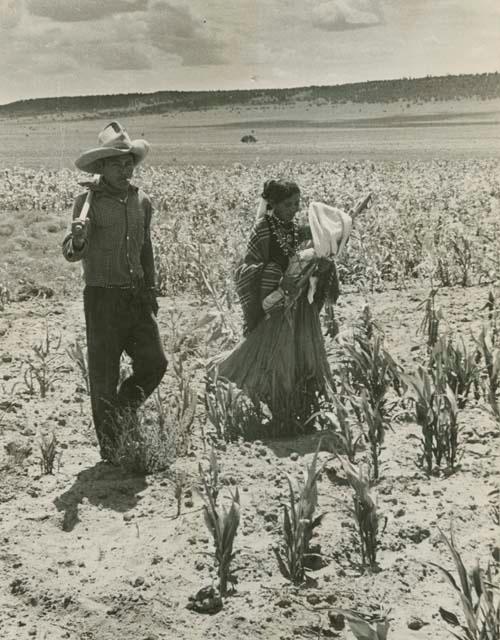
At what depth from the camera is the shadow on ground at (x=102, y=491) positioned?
3566mm

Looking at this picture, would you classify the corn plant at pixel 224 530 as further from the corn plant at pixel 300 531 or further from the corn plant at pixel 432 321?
the corn plant at pixel 432 321

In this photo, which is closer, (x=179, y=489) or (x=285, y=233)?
(x=179, y=489)

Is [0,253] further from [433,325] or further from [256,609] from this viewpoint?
[256,609]

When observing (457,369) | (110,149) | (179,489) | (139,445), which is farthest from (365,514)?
(110,149)

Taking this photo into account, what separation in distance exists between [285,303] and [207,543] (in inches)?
53.5

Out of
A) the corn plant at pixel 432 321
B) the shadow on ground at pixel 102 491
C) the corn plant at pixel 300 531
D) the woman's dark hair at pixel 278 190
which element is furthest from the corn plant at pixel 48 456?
the corn plant at pixel 432 321

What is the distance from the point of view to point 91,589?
296 cm

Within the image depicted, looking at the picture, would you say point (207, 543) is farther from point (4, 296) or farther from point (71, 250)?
point (4, 296)

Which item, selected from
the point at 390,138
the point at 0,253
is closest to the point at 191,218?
the point at 0,253

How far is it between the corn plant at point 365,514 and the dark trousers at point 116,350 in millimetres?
1389

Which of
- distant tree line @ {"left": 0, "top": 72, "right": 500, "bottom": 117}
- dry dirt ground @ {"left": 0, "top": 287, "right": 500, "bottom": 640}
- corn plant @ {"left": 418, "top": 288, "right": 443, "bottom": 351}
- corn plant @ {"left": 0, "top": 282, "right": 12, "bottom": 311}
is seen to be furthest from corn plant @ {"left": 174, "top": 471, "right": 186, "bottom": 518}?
distant tree line @ {"left": 0, "top": 72, "right": 500, "bottom": 117}

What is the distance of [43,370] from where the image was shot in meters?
4.87

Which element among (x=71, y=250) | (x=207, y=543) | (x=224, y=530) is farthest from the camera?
(x=71, y=250)

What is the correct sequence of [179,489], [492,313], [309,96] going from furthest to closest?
[309,96] → [492,313] → [179,489]
